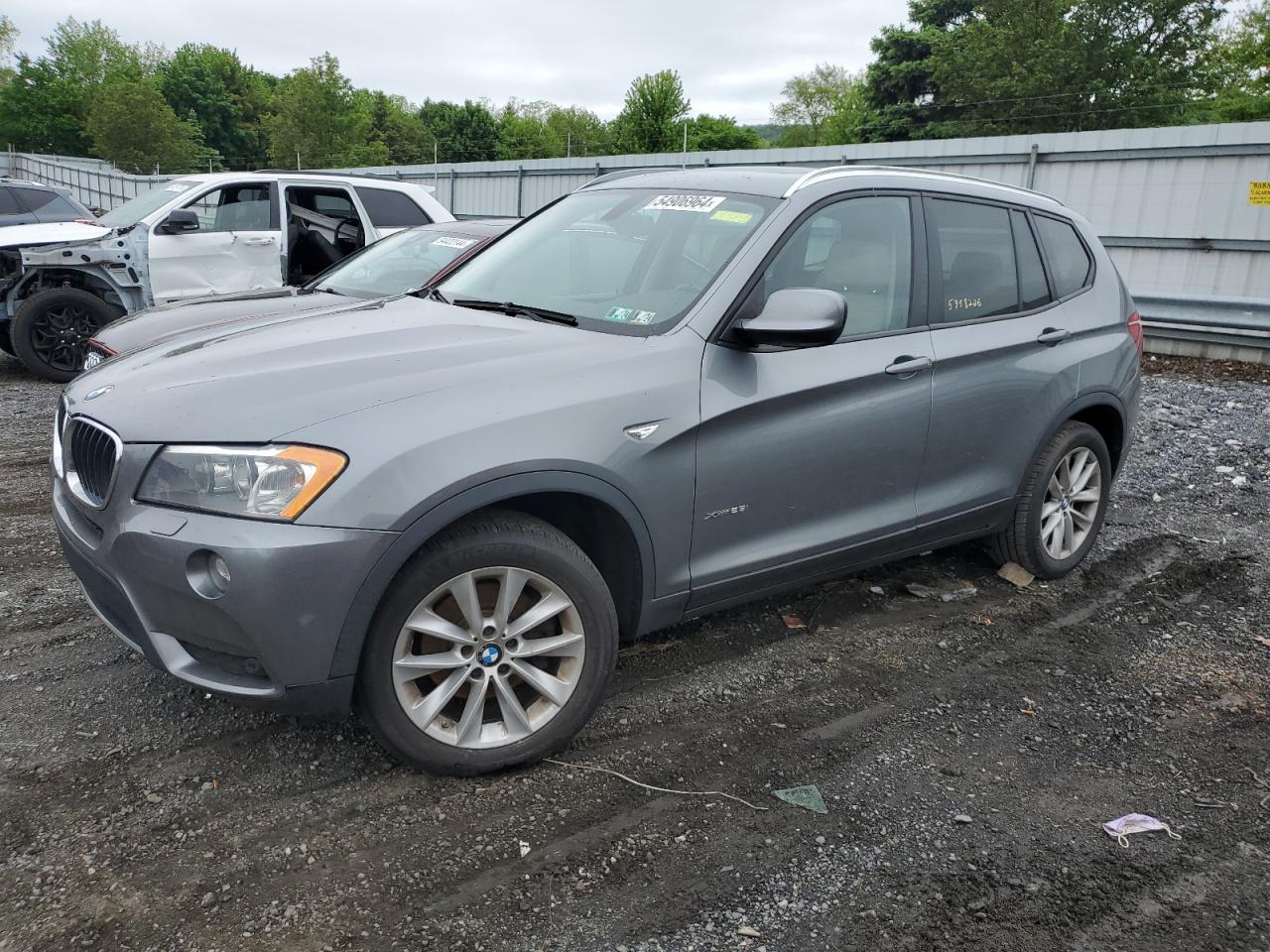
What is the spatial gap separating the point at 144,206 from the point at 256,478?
874cm

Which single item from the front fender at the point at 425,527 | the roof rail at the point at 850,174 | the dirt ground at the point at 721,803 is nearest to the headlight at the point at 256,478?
the front fender at the point at 425,527

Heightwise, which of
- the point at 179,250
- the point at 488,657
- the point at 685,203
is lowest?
the point at 488,657

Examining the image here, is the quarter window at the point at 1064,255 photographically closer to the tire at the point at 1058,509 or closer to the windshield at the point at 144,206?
the tire at the point at 1058,509

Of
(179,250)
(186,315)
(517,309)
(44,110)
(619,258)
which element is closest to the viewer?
(517,309)

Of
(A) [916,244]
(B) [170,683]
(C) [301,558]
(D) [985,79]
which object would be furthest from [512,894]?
(D) [985,79]

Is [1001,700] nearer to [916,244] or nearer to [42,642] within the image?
[916,244]

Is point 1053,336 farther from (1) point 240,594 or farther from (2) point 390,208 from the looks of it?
(2) point 390,208

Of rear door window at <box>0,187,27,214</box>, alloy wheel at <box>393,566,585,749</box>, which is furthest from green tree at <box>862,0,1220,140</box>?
alloy wheel at <box>393,566,585,749</box>

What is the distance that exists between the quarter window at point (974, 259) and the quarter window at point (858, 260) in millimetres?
218

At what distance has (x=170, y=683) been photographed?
140 inches

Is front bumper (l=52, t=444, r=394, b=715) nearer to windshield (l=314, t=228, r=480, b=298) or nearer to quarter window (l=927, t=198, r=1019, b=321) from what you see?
quarter window (l=927, t=198, r=1019, b=321)

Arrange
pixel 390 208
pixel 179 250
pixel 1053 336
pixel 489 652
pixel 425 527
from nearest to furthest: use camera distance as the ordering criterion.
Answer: pixel 425 527 → pixel 489 652 → pixel 1053 336 → pixel 179 250 → pixel 390 208

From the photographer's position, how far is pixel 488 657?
2.89 m

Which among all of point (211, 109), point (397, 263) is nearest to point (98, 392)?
point (397, 263)
